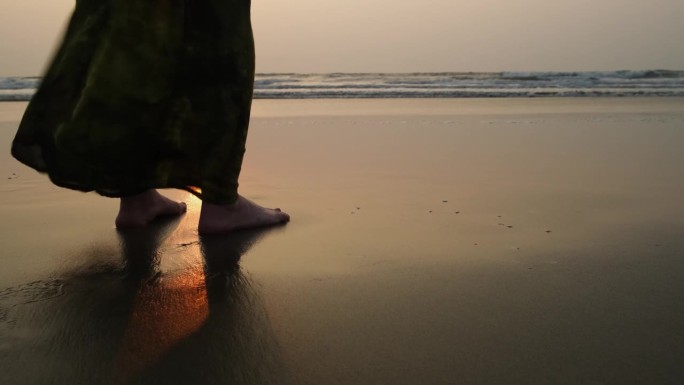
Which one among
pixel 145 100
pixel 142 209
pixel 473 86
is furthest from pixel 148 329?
pixel 473 86

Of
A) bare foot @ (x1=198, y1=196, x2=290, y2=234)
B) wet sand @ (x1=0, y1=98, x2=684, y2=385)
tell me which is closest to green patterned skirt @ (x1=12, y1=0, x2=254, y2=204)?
bare foot @ (x1=198, y1=196, x2=290, y2=234)

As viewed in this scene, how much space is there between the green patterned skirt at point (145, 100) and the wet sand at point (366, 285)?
21 centimetres

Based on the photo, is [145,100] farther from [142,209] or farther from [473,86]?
[473,86]

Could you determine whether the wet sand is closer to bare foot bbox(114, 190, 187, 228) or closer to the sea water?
bare foot bbox(114, 190, 187, 228)

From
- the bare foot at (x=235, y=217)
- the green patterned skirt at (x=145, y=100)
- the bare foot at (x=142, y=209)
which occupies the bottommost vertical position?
the bare foot at (x=142, y=209)

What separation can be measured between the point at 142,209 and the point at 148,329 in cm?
82

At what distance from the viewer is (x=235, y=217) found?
→ 1.62m

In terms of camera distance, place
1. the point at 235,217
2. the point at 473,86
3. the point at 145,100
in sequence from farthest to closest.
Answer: the point at 473,86
the point at 235,217
the point at 145,100

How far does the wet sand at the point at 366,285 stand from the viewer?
2.68 feet

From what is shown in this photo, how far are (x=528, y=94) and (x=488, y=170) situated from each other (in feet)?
23.0

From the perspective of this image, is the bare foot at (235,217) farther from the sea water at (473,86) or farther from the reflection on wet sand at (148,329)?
the sea water at (473,86)

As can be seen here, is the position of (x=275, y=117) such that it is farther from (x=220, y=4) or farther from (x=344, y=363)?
(x=344, y=363)

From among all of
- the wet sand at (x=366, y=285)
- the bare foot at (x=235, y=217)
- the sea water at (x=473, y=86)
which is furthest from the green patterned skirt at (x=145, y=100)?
the sea water at (x=473, y=86)

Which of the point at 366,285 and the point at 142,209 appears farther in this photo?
the point at 142,209
